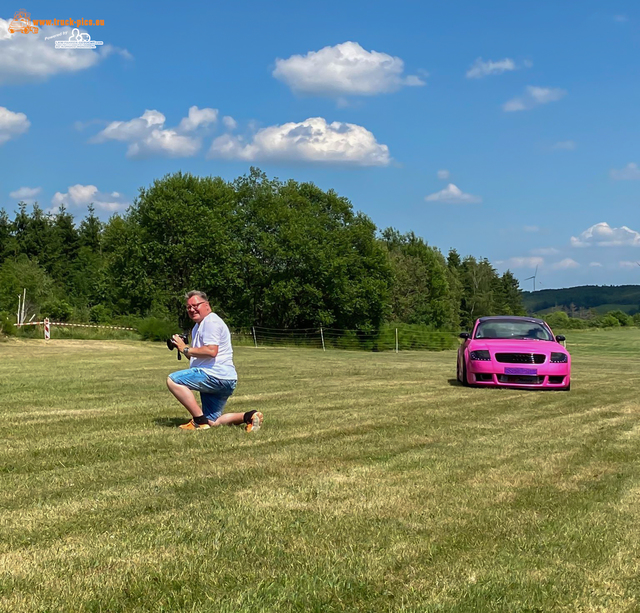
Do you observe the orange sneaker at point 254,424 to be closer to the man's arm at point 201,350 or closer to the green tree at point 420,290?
the man's arm at point 201,350

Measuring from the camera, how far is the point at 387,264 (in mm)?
63312

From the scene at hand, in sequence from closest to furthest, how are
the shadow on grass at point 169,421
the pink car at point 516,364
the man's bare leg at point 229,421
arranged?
1. the man's bare leg at point 229,421
2. the shadow on grass at point 169,421
3. the pink car at point 516,364

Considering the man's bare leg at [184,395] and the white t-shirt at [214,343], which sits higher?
the white t-shirt at [214,343]

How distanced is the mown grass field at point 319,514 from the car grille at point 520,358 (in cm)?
534

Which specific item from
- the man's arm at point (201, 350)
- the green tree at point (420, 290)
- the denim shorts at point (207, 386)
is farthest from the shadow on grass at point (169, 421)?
the green tree at point (420, 290)

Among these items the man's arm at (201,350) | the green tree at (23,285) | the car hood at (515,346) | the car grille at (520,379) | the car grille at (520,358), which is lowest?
the car grille at (520,379)

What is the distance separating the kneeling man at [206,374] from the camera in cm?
826

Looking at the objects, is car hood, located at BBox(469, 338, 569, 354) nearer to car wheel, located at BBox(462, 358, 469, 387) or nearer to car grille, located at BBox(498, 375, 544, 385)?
car wheel, located at BBox(462, 358, 469, 387)

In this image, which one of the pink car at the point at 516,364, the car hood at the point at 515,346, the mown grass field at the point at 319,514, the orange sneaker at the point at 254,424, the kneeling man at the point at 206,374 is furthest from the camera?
the car hood at the point at 515,346

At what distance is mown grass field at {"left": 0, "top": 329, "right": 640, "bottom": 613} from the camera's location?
329 centimetres

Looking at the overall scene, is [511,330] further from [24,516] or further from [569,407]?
[24,516]

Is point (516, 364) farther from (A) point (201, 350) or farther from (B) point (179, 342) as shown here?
(B) point (179, 342)

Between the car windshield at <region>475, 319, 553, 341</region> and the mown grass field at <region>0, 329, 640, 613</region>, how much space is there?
21.9 ft

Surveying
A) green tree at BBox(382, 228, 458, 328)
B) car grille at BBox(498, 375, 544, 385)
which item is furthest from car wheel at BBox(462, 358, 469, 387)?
green tree at BBox(382, 228, 458, 328)
